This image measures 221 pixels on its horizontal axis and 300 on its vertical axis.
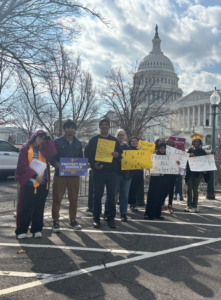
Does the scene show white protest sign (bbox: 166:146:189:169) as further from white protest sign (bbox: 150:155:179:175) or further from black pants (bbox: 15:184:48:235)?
black pants (bbox: 15:184:48:235)

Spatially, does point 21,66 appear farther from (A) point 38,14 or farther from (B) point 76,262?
(B) point 76,262

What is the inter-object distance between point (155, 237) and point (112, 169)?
1537 millimetres

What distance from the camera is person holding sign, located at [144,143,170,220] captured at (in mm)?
6250

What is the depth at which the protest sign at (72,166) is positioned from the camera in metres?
5.29

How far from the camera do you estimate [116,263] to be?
12.5 ft

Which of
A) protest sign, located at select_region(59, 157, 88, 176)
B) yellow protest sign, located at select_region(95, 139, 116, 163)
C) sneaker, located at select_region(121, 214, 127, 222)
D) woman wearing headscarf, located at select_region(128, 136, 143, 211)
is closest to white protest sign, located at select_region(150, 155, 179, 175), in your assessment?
woman wearing headscarf, located at select_region(128, 136, 143, 211)

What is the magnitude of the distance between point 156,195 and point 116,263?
2.66 m

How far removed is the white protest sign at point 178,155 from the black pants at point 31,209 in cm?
345

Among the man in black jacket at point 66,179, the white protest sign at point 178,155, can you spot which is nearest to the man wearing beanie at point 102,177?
the man in black jacket at point 66,179

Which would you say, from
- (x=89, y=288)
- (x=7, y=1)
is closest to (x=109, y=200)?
(x=89, y=288)

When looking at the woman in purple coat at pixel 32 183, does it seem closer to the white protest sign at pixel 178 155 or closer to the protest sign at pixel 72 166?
the protest sign at pixel 72 166

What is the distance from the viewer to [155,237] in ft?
16.4

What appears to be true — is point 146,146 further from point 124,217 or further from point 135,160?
point 124,217

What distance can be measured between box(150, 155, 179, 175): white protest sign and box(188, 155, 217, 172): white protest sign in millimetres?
678
